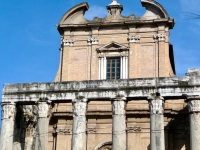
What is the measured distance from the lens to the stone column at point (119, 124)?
87.9 ft

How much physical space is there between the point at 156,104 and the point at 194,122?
2.35m

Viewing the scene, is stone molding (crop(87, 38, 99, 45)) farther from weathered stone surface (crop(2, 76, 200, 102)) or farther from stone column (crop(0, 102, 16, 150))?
stone column (crop(0, 102, 16, 150))

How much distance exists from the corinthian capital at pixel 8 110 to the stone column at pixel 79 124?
3929 millimetres

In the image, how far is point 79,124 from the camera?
2759cm

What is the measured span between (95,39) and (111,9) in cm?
266

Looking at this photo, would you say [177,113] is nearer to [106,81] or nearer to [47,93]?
[106,81]

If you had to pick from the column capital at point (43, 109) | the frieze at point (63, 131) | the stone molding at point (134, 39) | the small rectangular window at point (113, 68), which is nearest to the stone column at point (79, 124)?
the column capital at point (43, 109)

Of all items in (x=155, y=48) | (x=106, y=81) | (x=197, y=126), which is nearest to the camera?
(x=197, y=126)

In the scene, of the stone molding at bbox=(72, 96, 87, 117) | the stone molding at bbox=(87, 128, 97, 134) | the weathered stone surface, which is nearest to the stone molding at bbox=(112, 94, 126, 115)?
the weathered stone surface

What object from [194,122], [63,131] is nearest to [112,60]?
[63,131]

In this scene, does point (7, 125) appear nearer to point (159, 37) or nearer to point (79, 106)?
point (79, 106)


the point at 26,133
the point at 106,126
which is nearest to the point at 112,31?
the point at 106,126

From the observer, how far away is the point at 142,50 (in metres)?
34.2

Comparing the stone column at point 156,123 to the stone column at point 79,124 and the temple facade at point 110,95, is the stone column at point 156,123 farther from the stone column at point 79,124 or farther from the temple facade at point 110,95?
the stone column at point 79,124
